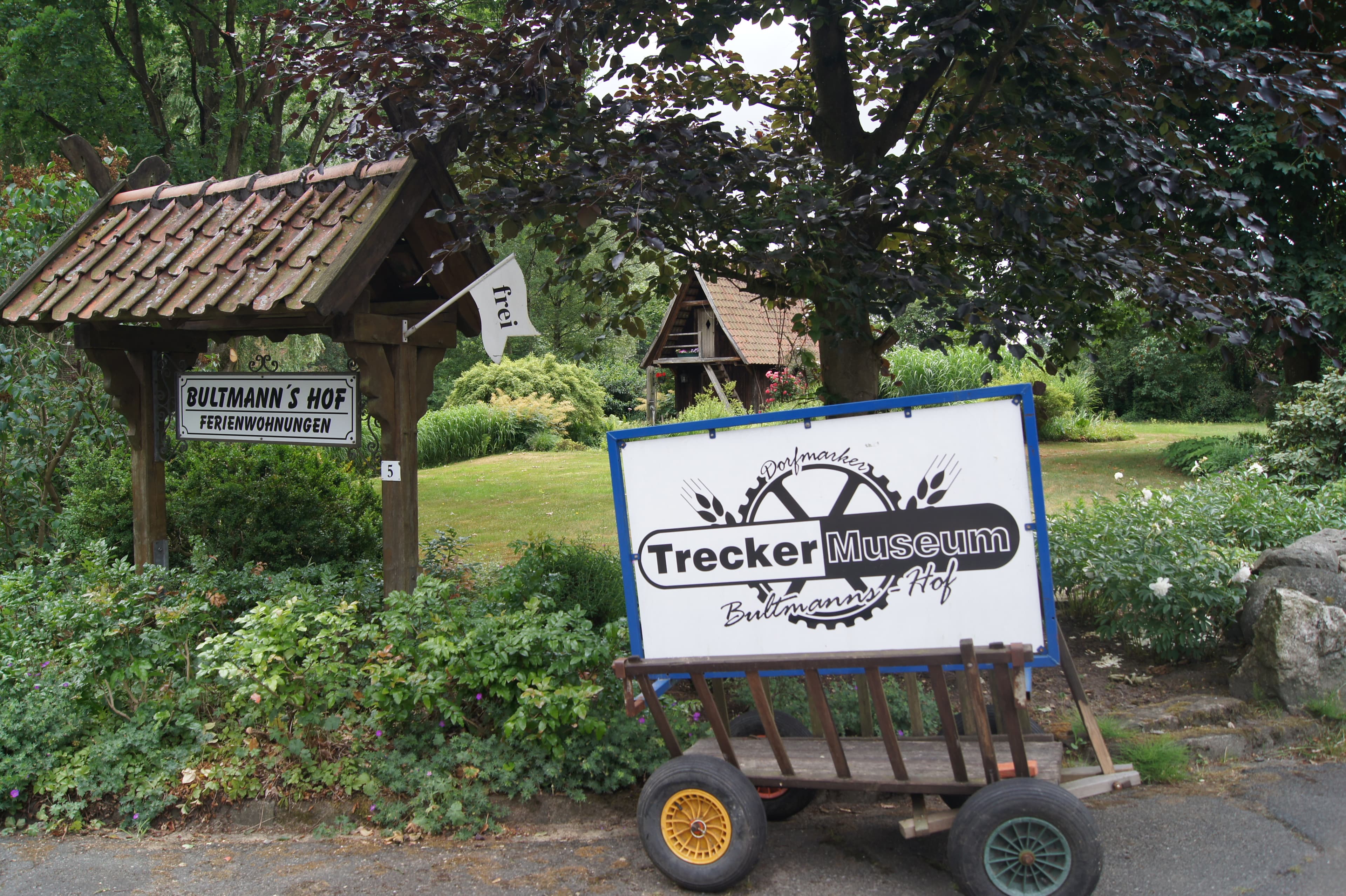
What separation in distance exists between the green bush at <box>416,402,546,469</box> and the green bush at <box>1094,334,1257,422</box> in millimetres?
17183

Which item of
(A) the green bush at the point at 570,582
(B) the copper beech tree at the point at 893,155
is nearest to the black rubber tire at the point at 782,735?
(A) the green bush at the point at 570,582

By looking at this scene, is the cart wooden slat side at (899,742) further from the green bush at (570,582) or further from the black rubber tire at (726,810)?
the green bush at (570,582)

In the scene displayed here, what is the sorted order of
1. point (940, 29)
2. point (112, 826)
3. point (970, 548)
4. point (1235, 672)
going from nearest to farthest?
point (970, 548)
point (112, 826)
point (940, 29)
point (1235, 672)

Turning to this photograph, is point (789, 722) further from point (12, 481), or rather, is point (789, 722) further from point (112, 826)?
point (12, 481)

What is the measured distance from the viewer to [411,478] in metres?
5.48

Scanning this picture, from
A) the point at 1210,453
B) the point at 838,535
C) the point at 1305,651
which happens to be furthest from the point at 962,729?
the point at 1210,453

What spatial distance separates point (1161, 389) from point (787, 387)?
15689mm

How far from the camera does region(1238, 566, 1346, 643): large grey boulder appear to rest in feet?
17.5

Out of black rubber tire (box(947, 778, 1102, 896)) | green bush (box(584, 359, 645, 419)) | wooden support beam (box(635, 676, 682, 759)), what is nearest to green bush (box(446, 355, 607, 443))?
green bush (box(584, 359, 645, 419))

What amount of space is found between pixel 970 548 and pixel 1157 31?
2.77 meters

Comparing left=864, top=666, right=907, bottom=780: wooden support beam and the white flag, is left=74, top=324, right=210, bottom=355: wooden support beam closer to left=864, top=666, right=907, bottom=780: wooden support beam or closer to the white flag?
the white flag

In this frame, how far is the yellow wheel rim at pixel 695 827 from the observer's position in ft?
11.4

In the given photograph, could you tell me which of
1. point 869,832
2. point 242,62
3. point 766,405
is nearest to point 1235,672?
point 869,832

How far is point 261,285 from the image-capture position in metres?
5.03
